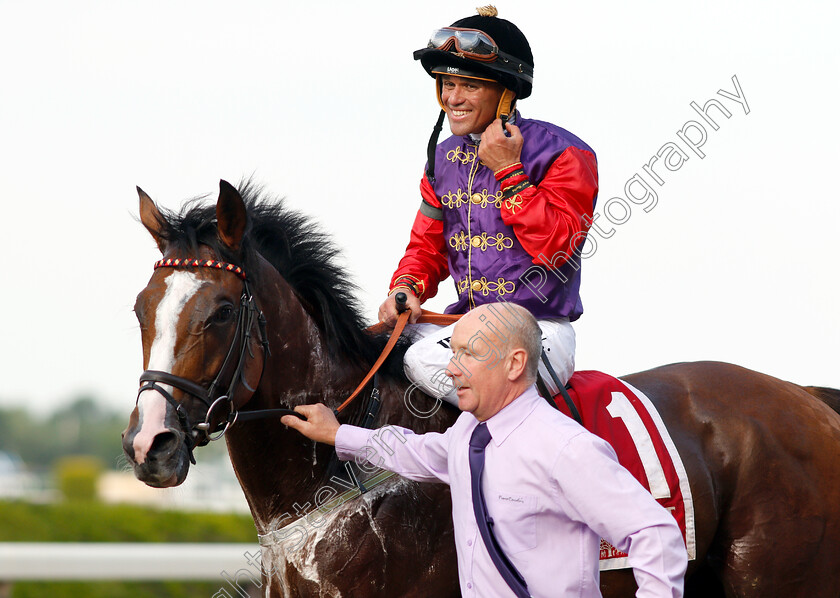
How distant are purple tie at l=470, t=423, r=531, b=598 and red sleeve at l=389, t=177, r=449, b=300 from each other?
116 centimetres

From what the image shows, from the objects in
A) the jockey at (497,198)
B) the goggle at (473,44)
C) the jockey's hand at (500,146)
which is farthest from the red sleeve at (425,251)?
the goggle at (473,44)

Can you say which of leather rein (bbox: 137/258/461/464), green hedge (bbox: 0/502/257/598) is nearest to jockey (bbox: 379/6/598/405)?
leather rein (bbox: 137/258/461/464)

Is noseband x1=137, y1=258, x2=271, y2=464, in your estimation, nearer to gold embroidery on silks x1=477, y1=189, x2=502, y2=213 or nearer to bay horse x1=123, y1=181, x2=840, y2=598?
bay horse x1=123, y1=181, x2=840, y2=598

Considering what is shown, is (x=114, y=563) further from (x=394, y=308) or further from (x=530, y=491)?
(x=530, y=491)

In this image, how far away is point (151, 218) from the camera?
3.01m

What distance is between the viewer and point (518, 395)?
Answer: 2.35 meters

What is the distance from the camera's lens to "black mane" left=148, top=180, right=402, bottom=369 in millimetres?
3141

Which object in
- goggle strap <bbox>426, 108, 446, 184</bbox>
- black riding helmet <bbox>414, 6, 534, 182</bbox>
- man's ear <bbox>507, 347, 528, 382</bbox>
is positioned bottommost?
man's ear <bbox>507, 347, 528, 382</bbox>

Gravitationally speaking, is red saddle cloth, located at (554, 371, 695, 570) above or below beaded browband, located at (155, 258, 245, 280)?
below

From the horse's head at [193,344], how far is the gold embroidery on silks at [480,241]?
0.86 metres

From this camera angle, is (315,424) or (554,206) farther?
(554,206)

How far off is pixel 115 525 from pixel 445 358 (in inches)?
223

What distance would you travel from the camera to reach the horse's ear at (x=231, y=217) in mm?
2814

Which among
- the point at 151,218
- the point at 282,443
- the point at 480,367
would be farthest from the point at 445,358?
the point at 151,218
